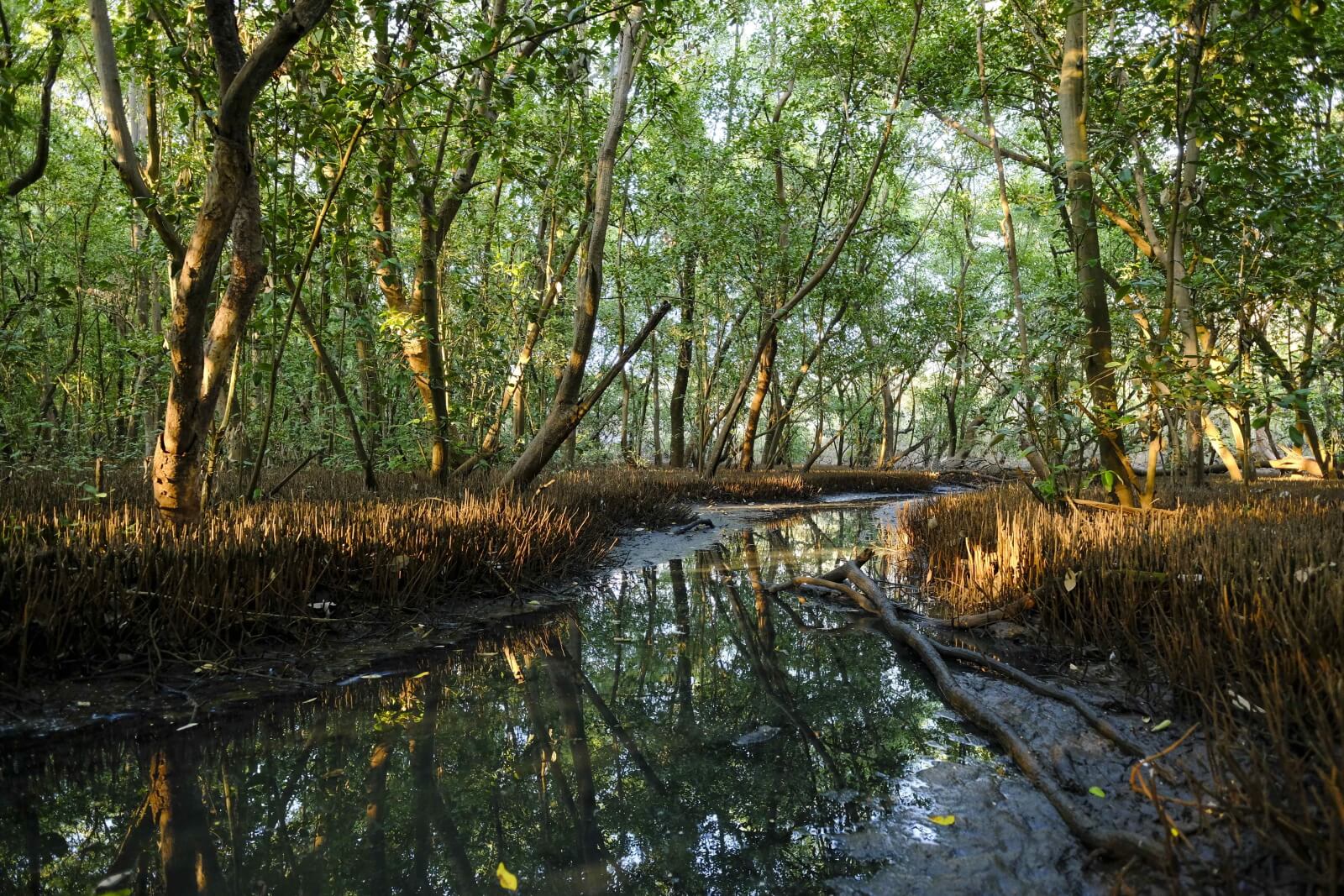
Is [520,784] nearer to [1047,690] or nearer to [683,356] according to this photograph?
[1047,690]

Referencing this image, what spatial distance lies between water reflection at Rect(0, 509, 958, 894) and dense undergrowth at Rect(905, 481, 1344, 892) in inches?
36.5

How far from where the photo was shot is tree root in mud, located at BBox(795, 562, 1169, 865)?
5.69 ft

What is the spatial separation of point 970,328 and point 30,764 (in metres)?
7.28

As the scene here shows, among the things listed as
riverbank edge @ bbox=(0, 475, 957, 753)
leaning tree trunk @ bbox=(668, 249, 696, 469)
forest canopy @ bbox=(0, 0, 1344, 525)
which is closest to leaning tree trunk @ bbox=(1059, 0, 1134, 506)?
forest canopy @ bbox=(0, 0, 1344, 525)

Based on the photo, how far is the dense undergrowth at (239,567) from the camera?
9.41 feet

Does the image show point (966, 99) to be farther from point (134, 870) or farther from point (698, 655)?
point (134, 870)

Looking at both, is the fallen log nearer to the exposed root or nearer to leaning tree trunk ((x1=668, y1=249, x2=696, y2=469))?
the exposed root

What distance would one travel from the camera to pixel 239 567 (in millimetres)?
3408

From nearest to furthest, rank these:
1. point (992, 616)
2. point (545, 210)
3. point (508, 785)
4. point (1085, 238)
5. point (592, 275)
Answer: point (508, 785), point (992, 616), point (1085, 238), point (592, 275), point (545, 210)

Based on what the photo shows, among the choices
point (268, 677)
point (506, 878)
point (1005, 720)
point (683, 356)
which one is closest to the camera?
point (506, 878)

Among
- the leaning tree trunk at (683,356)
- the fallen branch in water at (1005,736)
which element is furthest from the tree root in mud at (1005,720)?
the leaning tree trunk at (683,356)

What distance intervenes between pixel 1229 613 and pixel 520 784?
267cm

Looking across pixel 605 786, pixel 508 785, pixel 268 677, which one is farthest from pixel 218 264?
pixel 605 786

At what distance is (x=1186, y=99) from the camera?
468cm
